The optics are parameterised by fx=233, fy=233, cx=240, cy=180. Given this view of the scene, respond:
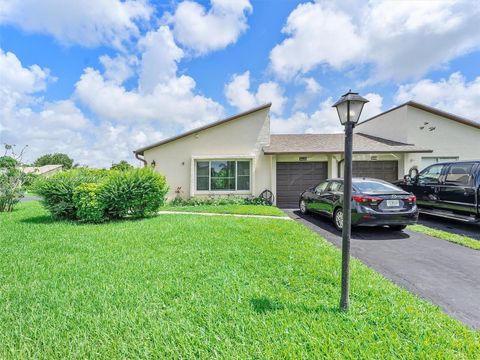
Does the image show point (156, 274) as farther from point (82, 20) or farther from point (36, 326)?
point (82, 20)

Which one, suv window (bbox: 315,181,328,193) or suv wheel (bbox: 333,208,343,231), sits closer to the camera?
suv wheel (bbox: 333,208,343,231)

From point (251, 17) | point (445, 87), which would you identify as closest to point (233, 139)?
point (251, 17)

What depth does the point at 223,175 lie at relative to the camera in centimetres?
1305

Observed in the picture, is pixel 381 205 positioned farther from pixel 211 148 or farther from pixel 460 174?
pixel 211 148

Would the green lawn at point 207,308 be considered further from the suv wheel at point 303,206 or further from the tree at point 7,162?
the tree at point 7,162

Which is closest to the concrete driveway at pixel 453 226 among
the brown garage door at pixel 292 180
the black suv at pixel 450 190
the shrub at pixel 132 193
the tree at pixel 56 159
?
the black suv at pixel 450 190

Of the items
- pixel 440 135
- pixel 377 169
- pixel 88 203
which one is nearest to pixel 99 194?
pixel 88 203

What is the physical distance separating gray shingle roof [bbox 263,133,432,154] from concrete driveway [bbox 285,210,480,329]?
604cm

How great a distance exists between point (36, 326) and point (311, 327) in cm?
299

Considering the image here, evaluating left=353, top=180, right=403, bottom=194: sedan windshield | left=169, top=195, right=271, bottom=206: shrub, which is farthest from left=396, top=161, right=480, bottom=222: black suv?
left=169, top=195, right=271, bottom=206: shrub

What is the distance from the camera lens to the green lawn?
222 cm

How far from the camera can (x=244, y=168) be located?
1303 centimetres

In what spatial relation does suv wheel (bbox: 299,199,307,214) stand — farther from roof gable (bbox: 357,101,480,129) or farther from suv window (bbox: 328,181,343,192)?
Answer: roof gable (bbox: 357,101,480,129)

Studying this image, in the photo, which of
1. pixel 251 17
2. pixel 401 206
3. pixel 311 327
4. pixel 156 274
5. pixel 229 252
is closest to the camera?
pixel 311 327
